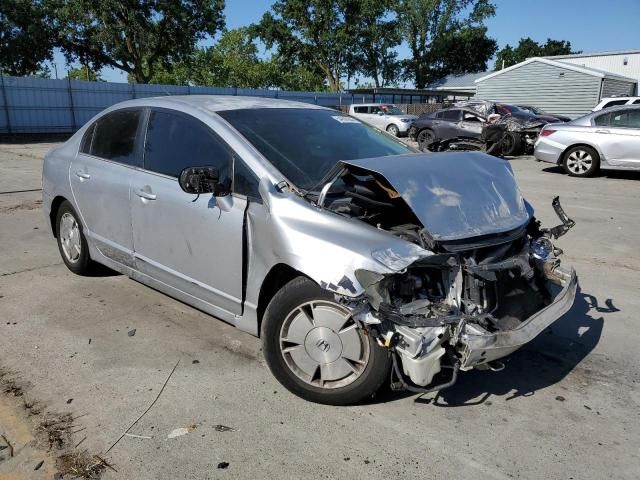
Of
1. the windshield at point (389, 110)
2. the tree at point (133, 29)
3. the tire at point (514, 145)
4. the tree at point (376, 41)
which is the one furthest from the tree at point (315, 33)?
the tire at point (514, 145)

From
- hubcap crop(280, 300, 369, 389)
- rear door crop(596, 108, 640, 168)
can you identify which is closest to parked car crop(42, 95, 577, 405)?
hubcap crop(280, 300, 369, 389)

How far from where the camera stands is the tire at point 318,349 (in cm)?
284

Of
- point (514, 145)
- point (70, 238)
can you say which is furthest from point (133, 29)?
point (70, 238)

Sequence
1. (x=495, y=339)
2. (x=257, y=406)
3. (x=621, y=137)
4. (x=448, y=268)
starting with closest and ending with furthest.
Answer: (x=495, y=339)
(x=448, y=268)
(x=257, y=406)
(x=621, y=137)

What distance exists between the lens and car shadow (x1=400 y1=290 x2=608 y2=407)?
318cm

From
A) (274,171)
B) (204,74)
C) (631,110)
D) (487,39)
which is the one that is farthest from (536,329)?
(487,39)

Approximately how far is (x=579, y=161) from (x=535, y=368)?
32.8ft

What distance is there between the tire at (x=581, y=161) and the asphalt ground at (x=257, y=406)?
8118 mm

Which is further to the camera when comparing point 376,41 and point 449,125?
point 376,41

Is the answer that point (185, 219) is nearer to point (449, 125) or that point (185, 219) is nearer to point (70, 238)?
point (70, 238)

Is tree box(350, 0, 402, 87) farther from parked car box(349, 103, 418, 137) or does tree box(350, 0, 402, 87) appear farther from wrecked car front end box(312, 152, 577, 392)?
wrecked car front end box(312, 152, 577, 392)

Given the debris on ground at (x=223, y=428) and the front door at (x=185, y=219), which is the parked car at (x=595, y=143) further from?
the debris on ground at (x=223, y=428)

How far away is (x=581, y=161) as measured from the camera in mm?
12070

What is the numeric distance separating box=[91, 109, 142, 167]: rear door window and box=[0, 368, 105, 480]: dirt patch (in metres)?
1.89
